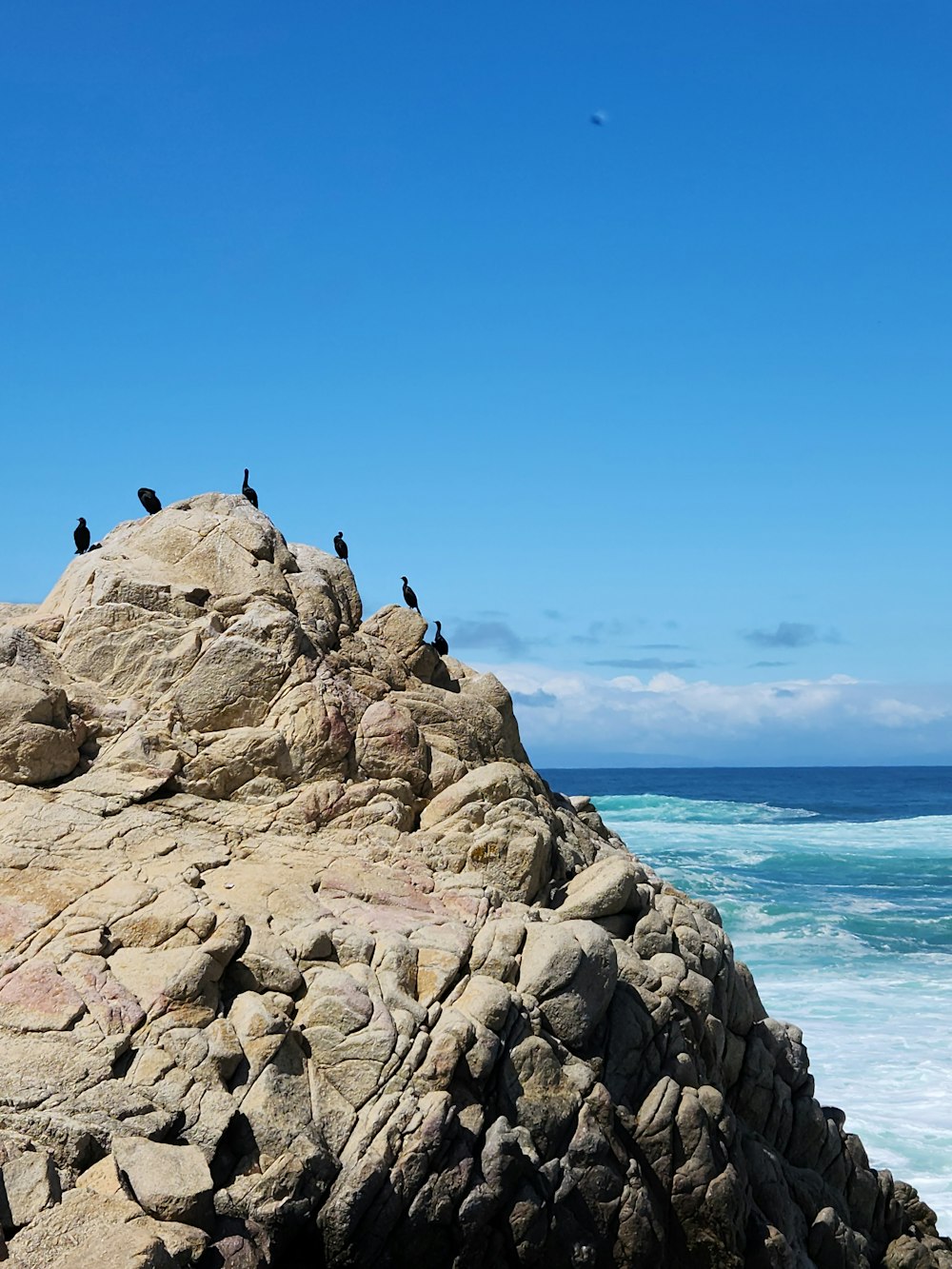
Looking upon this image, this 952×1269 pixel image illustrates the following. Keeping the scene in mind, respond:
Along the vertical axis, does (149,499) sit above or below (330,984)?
above

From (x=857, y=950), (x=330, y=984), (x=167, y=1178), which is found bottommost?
(x=857, y=950)

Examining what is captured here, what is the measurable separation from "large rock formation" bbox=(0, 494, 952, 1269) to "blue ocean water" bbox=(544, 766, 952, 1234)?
5.85 m

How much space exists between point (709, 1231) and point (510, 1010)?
3334 millimetres

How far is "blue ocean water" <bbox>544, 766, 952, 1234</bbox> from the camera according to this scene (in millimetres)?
23766

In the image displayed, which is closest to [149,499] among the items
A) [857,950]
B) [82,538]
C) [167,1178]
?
[82,538]

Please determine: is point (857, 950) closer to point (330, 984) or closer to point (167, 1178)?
point (330, 984)

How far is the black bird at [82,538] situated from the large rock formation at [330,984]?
1.96 feet

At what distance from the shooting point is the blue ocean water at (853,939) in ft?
78.0

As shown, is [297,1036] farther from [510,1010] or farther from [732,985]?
[732,985]

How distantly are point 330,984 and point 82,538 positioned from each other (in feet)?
31.9

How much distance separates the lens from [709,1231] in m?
13.5

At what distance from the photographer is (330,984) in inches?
497

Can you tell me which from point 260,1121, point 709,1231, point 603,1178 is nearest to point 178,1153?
point 260,1121

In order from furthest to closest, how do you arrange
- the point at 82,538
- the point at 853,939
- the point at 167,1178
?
the point at 853,939 < the point at 82,538 < the point at 167,1178
